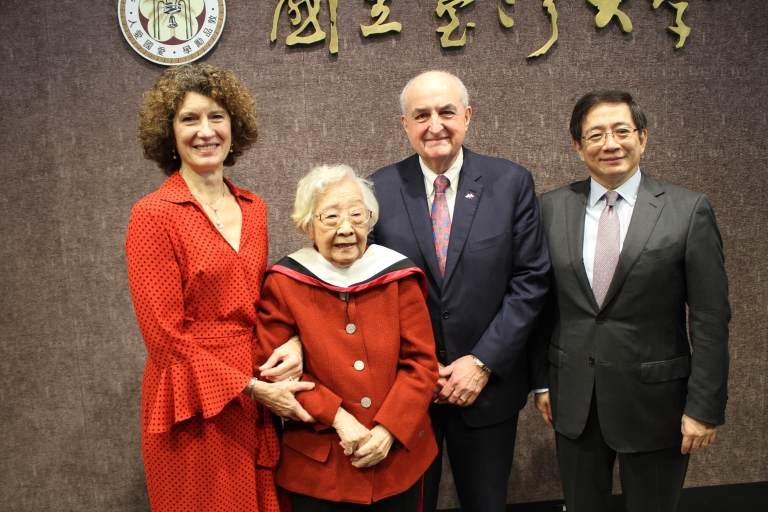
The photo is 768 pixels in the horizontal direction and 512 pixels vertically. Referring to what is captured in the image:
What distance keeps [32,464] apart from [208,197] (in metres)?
1.93

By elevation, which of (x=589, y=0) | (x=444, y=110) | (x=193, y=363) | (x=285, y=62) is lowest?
(x=193, y=363)

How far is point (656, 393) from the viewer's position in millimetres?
1765

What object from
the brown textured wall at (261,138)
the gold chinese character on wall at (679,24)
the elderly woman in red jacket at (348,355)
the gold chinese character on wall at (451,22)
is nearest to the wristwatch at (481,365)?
the elderly woman in red jacket at (348,355)

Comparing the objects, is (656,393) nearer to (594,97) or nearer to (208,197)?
(594,97)

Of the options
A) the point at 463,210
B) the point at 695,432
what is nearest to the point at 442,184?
the point at 463,210

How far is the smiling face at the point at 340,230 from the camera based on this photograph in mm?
1600

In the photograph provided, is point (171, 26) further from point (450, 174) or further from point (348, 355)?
point (348, 355)

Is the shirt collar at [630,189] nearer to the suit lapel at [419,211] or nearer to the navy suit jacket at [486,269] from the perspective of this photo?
the navy suit jacket at [486,269]

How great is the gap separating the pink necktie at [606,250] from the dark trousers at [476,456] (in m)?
0.55

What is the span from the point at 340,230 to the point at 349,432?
1.87 ft

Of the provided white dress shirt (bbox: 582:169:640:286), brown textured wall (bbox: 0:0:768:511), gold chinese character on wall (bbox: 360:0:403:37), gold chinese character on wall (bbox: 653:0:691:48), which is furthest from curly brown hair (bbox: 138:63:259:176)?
gold chinese character on wall (bbox: 653:0:691:48)

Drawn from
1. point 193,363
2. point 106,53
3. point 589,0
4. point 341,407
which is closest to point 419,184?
point 341,407

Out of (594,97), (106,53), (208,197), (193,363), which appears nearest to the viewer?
(193,363)

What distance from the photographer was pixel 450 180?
1.92 meters
